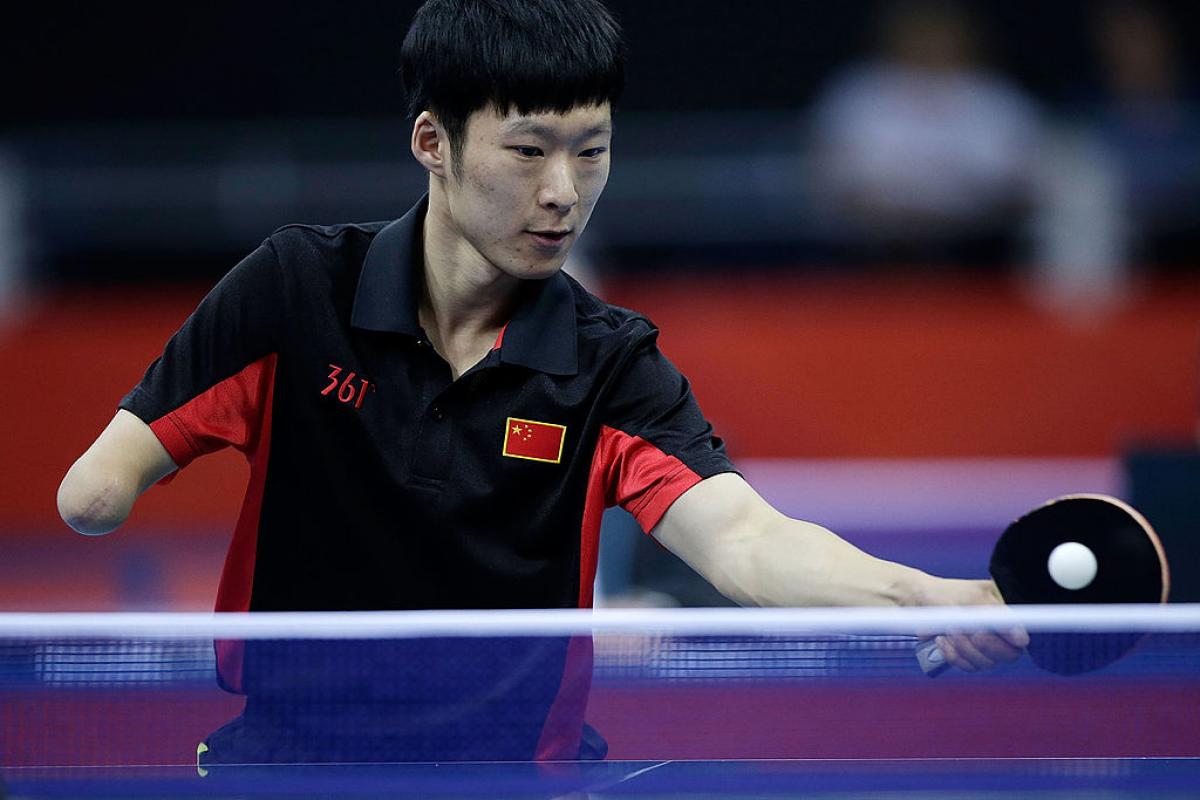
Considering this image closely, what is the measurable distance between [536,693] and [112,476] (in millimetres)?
591

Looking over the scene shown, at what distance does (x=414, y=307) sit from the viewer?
2217 millimetres

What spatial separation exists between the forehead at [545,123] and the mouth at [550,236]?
0.12 meters

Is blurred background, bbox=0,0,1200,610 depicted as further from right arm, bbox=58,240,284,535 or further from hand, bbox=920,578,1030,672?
hand, bbox=920,578,1030,672

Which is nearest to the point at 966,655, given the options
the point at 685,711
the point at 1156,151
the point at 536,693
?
the point at 685,711

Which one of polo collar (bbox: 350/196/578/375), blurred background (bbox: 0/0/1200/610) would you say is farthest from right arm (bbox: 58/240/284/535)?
blurred background (bbox: 0/0/1200/610)

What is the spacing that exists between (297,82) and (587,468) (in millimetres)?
5912

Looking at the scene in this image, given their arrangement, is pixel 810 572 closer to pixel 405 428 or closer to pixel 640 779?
pixel 640 779

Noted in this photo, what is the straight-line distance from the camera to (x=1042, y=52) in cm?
758

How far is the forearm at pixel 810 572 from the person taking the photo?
1.98 m

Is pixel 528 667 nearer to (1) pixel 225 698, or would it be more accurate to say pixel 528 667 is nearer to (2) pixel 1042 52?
(1) pixel 225 698

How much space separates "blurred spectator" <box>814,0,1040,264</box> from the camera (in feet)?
20.1

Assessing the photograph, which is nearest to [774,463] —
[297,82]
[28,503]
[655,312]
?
[655,312]

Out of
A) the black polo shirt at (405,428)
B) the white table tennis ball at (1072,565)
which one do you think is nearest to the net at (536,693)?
→ the white table tennis ball at (1072,565)

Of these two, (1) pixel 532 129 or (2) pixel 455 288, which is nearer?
(1) pixel 532 129
